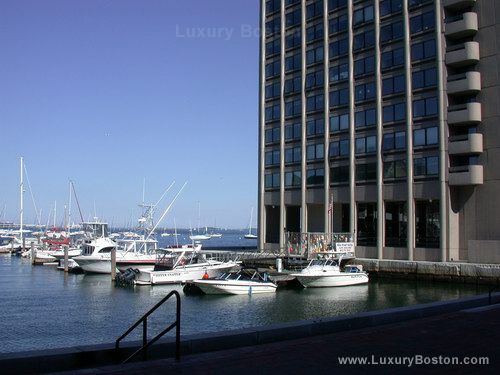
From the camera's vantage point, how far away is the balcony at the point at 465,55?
5066 centimetres

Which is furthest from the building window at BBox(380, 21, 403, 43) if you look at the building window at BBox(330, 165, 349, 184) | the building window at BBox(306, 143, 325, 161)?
the building window at BBox(330, 165, 349, 184)

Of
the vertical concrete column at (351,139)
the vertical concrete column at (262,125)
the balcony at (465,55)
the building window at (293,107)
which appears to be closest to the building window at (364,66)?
the vertical concrete column at (351,139)

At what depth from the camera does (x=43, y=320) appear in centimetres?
2875

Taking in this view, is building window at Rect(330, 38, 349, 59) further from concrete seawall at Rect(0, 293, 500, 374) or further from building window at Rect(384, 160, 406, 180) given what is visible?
concrete seawall at Rect(0, 293, 500, 374)

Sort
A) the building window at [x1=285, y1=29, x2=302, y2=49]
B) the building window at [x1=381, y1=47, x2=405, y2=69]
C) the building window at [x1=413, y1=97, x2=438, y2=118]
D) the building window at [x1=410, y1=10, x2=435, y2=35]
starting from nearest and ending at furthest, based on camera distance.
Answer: the building window at [x1=413, y1=97, x2=438, y2=118], the building window at [x1=410, y1=10, x2=435, y2=35], the building window at [x1=381, y1=47, x2=405, y2=69], the building window at [x1=285, y1=29, x2=302, y2=49]

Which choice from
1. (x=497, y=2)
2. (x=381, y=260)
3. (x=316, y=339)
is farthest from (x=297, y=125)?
(x=316, y=339)

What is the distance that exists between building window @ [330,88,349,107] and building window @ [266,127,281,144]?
882 centimetres

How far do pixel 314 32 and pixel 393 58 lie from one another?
478 inches

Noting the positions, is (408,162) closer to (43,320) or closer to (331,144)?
(331,144)

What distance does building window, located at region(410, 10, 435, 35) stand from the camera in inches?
2096

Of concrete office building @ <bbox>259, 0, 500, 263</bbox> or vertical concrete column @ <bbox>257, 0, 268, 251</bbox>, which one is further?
vertical concrete column @ <bbox>257, 0, 268, 251</bbox>

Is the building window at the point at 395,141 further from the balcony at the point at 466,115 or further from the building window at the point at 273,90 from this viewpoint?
the building window at the point at 273,90

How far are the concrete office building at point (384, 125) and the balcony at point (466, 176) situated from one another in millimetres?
91

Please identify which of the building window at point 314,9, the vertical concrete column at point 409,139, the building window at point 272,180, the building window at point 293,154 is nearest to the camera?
the vertical concrete column at point 409,139
